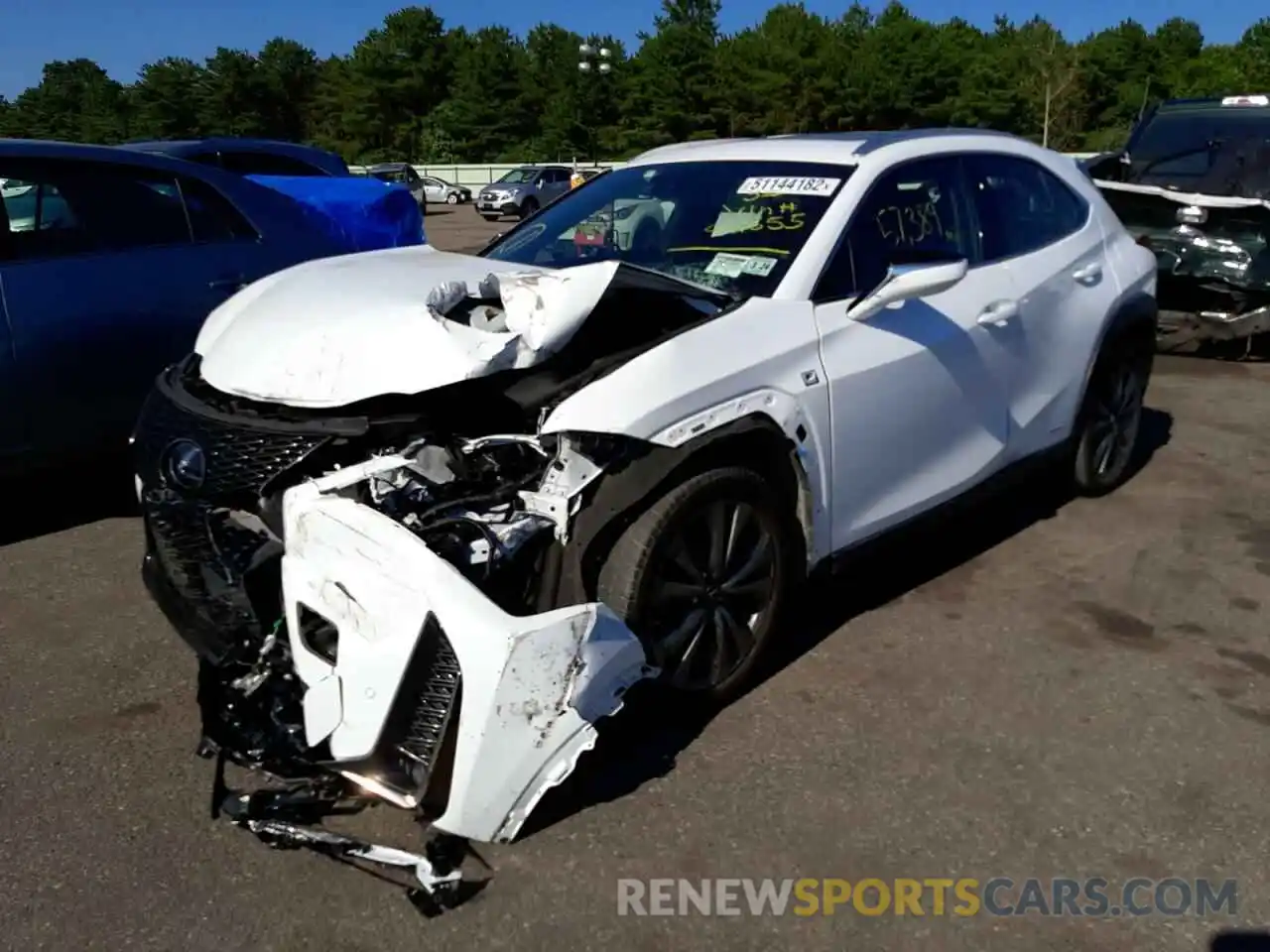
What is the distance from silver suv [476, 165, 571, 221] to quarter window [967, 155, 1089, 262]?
95.2ft

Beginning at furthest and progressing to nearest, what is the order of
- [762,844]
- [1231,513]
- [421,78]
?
1. [421,78]
2. [1231,513]
3. [762,844]

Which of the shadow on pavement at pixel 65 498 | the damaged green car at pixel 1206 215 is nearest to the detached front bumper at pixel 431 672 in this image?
the shadow on pavement at pixel 65 498

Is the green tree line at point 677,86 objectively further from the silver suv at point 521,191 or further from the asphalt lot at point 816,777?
the asphalt lot at point 816,777

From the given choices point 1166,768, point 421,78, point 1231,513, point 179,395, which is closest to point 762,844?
point 1166,768

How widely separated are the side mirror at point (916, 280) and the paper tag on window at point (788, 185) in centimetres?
51

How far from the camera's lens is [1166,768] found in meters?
3.36

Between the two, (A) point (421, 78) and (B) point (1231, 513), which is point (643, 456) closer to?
(B) point (1231, 513)

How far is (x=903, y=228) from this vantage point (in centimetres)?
419

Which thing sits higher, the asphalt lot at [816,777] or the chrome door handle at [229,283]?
Answer: the chrome door handle at [229,283]

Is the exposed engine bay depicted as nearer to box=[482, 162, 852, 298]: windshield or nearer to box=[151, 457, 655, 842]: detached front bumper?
box=[151, 457, 655, 842]: detached front bumper

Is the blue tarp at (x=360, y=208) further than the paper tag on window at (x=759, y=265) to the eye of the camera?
Yes

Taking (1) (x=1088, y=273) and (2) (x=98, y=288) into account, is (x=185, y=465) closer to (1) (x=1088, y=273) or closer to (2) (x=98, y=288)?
(2) (x=98, y=288)

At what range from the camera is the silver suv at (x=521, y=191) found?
112 feet

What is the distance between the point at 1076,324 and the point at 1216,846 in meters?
2.51
